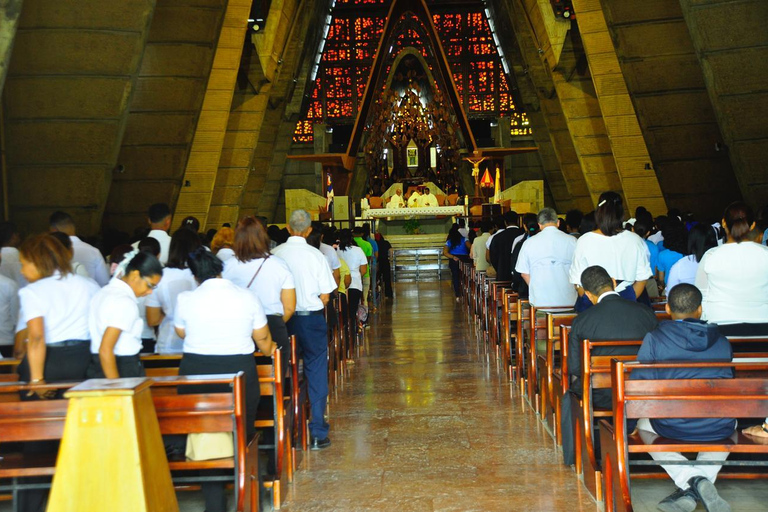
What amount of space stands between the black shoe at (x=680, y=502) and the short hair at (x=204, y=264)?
8.52 feet

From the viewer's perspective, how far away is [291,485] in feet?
17.4

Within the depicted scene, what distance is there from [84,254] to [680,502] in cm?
478

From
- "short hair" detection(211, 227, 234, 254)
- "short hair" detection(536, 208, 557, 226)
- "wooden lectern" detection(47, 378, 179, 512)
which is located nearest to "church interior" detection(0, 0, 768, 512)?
"wooden lectern" detection(47, 378, 179, 512)

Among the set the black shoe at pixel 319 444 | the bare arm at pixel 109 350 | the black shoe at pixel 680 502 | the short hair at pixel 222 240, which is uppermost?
the short hair at pixel 222 240

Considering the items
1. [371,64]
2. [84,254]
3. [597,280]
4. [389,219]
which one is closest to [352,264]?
[84,254]

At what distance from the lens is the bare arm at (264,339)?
Result: 188 inches

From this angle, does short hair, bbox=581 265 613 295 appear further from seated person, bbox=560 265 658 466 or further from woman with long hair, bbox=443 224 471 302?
woman with long hair, bbox=443 224 471 302

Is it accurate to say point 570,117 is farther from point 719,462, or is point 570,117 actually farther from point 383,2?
point 719,462

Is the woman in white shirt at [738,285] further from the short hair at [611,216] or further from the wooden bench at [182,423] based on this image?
the wooden bench at [182,423]

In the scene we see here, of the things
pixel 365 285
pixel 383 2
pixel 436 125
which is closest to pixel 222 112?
pixel 365 285

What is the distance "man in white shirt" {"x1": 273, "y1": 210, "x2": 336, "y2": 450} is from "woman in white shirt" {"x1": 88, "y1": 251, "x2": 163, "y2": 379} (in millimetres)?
1754

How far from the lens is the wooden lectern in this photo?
345cm

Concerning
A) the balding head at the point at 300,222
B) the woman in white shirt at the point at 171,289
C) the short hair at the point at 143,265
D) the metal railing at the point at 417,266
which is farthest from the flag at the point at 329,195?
the short hair at the point at 143,265

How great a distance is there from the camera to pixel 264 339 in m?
4.84
